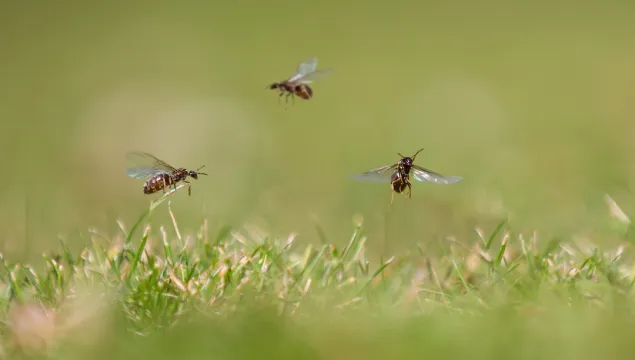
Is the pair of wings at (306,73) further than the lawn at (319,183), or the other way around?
the pair of wings at (306,73)

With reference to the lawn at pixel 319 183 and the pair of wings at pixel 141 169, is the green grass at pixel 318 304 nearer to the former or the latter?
the lawn at pixel 319 183

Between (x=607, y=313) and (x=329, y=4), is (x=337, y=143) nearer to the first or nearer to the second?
(x=607, y=313)

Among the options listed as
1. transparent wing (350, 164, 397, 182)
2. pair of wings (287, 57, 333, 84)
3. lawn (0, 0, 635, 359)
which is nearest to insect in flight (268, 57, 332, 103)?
pair of wings (287, 57, 333, 84)

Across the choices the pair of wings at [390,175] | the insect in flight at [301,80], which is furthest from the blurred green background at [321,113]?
the insect in flight at [301,80]

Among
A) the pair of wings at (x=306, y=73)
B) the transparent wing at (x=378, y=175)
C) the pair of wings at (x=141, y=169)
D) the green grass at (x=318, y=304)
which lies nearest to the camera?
the green grass at (x=318, y=304)

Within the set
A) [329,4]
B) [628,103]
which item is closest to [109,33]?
[329,4]

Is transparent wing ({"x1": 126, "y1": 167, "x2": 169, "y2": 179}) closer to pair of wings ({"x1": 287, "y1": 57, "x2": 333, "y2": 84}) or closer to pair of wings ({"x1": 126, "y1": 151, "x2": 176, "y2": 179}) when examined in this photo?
pair of wings ({"x1": 126, "y1": 151, "x2": 176, "y2": 179})
